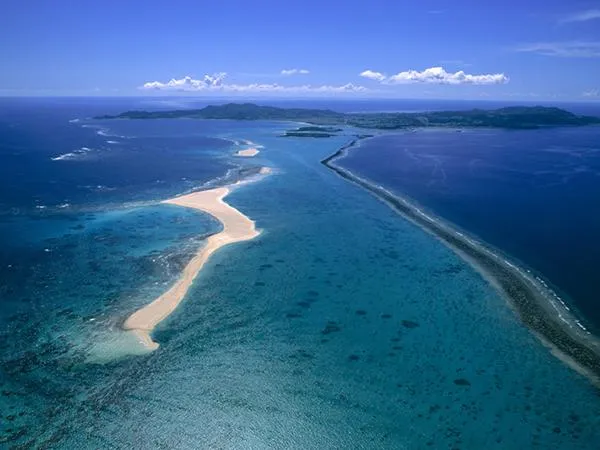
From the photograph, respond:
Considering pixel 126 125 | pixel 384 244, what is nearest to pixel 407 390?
pixel 384 244

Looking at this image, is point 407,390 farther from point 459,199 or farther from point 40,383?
point 459,199

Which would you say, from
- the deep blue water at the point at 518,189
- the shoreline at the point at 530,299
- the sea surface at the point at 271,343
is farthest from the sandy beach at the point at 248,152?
the shoreline at the point at 530,299

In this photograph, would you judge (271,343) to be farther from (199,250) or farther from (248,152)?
(248,152)

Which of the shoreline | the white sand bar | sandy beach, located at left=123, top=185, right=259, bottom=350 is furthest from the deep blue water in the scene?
sandy beach, located at left=123, top=185, right=259, bottom=350

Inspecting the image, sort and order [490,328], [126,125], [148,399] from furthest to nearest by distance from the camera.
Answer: [126,125]
[490,328]
[148,399]

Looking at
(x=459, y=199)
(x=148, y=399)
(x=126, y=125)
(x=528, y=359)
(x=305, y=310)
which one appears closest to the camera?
(x=148, y=399)

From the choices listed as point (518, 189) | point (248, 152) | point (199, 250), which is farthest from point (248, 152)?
point (199, 250)

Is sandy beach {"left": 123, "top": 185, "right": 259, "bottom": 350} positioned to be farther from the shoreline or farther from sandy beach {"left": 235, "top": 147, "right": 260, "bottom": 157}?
sandy beach {"left": 235, "top": 147, "right": 260, "bottom": 157}
